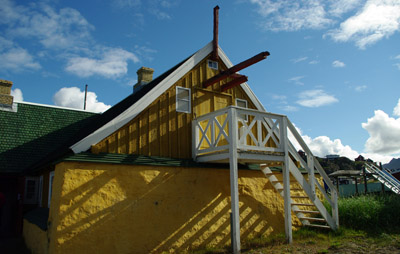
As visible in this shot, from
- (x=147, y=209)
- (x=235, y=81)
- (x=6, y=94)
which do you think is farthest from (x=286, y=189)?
(x=6, y=94)

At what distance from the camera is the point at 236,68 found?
11.3 metres

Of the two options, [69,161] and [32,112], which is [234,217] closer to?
[69,161]

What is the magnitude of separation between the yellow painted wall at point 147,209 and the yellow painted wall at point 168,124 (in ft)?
2.55

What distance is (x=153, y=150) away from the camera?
10.3 meters

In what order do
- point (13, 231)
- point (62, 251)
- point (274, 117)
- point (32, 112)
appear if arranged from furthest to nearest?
point (32, 112) → point (13, 231) → point (274, 117) → point (62, 251)

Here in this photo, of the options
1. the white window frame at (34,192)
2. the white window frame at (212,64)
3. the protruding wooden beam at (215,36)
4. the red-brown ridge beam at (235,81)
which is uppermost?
the protruding wooden beam at (215,36)

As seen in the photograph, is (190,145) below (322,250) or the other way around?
the other way around

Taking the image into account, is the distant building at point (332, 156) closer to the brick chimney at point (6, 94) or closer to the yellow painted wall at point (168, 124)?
the yellow painted wall at point (168, 124)

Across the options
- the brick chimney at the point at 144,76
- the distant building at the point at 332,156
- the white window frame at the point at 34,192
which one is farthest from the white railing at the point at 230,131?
the distant building at the point at 332,156

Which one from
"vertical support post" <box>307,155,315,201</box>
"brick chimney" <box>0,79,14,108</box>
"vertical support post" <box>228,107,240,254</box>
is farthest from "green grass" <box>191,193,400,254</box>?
"brick chimney" <box>0,79,14,108</box>

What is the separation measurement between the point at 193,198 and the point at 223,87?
4308 mm

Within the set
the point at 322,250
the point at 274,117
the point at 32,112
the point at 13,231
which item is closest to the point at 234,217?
the point at 322,250

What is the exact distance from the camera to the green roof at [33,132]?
46.7 feet

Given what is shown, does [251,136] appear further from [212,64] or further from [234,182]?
[212,64]
